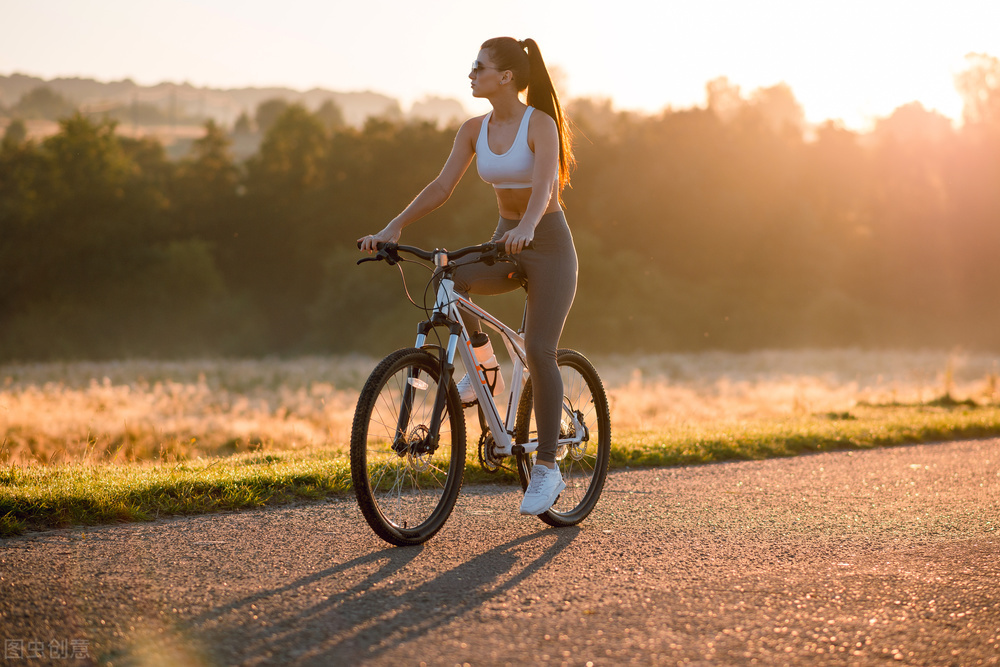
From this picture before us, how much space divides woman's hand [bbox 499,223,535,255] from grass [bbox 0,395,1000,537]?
198 centimetres

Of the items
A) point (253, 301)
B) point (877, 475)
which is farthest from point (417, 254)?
point (253, 301)

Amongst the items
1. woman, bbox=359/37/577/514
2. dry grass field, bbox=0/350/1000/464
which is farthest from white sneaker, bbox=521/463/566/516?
dry grass field, bbox=0/350/1000/464

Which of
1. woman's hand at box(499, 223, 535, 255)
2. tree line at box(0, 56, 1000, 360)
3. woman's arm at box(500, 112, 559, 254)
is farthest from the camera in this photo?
tree line at box(0, 56, 1000, 360)

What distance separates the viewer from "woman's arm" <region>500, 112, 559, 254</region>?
4.36 meters

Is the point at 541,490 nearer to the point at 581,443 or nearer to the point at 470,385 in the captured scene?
the point at 470,385

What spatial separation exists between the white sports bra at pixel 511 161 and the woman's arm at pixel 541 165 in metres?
0.03

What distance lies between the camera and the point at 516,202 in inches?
183

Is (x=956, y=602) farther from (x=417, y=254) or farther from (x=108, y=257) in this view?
(x=108, y=257)

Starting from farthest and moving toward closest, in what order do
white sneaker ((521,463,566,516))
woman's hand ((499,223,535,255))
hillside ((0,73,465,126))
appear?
1. hillside ((0,73,465,126))
2. white sneaker ((521,463,566,516))
3. woman's hand ((499,223,535,255))

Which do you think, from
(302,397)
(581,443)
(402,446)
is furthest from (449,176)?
(302,397)

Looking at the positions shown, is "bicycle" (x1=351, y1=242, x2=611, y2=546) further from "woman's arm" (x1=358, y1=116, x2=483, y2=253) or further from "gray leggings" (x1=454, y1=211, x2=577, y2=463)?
"woman's arm" (x1=358, y1=116, x2=483, y2=253)

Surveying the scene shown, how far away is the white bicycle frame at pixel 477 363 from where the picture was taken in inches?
174

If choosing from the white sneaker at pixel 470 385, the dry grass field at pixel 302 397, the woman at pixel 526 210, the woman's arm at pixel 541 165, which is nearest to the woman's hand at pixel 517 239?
the woman's arm at pixel 541 165

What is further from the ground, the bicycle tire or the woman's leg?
the woman's leg
